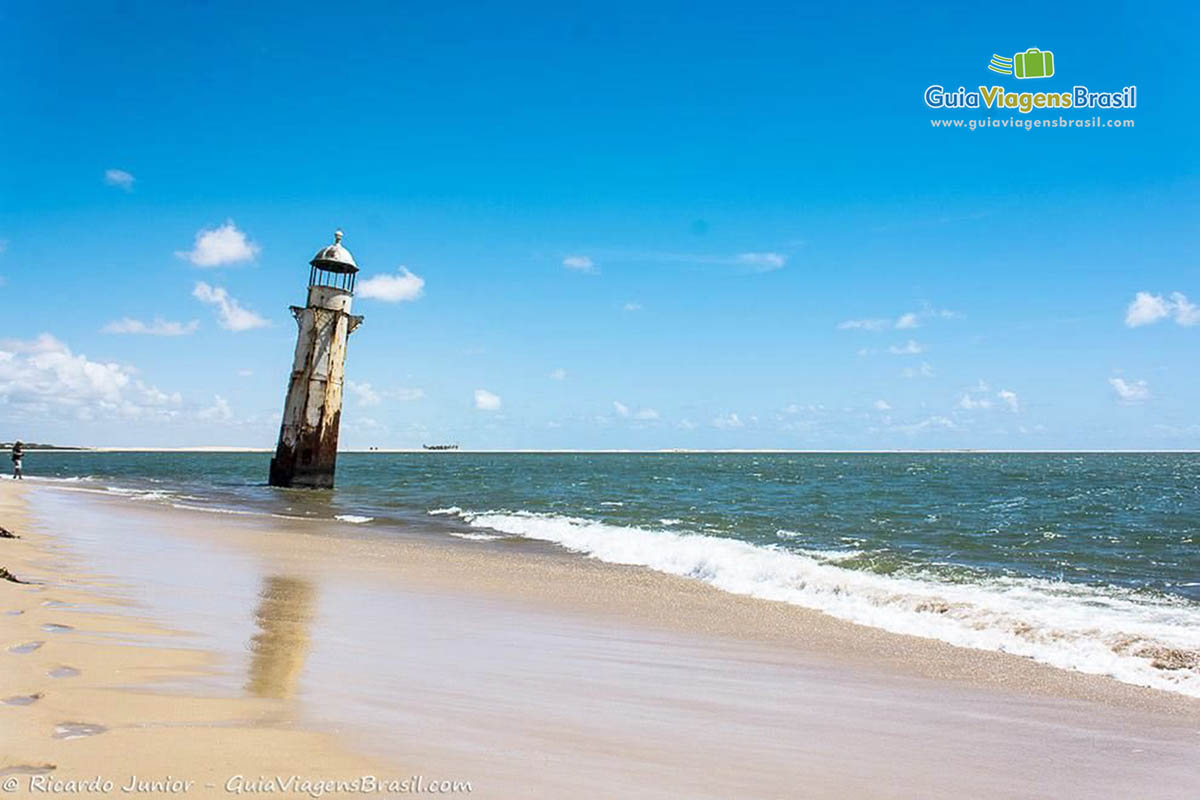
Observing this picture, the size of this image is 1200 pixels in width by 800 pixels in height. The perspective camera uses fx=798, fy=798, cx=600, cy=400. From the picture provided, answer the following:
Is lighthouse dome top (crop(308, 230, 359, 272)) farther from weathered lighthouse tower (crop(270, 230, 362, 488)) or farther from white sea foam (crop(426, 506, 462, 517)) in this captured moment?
white sea foam (crop(426, 506, 462, 517))

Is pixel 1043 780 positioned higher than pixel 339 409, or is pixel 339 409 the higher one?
pixel 339 409

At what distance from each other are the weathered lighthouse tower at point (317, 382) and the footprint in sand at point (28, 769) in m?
29.1

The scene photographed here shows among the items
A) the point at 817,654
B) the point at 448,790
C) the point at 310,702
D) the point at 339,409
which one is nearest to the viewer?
the point at 448,790

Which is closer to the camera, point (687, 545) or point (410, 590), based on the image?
point (410, 590)

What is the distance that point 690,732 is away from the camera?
4688mm

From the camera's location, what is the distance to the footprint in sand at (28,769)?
3.11 metres

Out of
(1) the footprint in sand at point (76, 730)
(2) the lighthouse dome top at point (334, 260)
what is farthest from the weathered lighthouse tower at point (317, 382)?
(1) the footprint in sand at point (76, 730)

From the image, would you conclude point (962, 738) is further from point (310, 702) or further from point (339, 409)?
point (339, 409)

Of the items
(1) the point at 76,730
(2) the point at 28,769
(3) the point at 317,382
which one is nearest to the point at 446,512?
(3) the point at 317,382

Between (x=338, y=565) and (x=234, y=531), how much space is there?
20.0ft

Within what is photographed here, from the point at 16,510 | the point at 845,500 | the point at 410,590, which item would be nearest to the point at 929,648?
the point at 410,590

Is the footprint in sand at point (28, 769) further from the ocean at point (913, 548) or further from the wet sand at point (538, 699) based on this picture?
the ocean at point (913, 548)

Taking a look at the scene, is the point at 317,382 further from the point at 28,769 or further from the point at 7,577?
the point at 28,769

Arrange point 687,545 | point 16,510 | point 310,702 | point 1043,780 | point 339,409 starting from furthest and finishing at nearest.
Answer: point 339,409 < point 16,510 < point 687,545 < point 310,702 < point 1043,780
